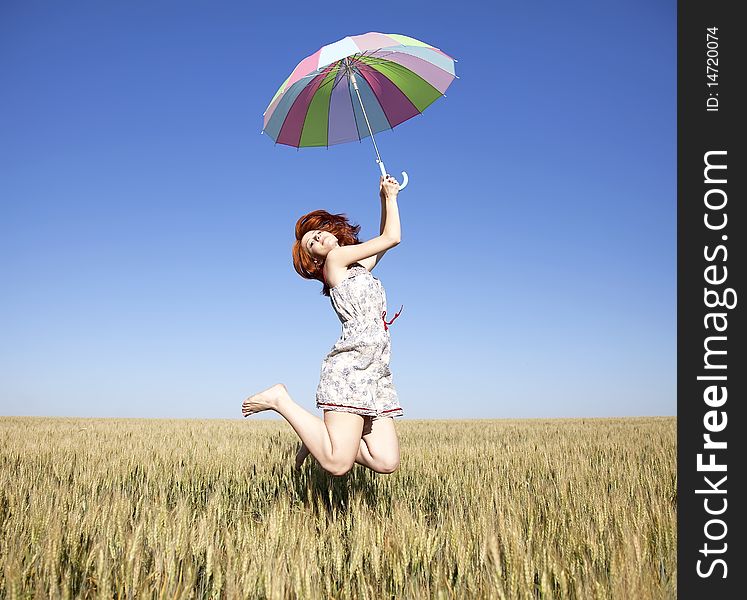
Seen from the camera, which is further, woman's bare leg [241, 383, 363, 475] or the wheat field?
woman's bare leg [241, 383, 363, 475]

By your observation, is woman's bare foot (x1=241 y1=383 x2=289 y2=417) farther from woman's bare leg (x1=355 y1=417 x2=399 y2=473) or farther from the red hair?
the red hair

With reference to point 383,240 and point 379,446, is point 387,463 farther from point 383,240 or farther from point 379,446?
point 383,240

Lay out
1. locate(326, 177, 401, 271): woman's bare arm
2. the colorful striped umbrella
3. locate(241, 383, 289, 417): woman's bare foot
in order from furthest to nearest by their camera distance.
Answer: the colorful striped umbrella, locate(241, 383, 289, 417): woman's bare foot, locate(326, 177, 401, 271): woman's bare arm

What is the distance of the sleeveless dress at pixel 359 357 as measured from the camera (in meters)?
3.35

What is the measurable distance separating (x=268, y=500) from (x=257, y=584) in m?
1.77

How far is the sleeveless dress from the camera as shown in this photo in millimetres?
3352

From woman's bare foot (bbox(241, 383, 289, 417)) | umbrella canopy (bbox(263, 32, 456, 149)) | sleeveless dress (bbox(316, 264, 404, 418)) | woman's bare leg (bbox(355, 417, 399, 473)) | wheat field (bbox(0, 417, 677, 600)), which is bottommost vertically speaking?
wheat field (bbox(0, 417, 677, 600))

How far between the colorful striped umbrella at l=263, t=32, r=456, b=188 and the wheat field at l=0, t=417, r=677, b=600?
2.73m

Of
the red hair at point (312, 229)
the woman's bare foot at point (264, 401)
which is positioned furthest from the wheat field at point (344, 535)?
the red hair at point (312, 229)

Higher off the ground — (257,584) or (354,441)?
(354,441)

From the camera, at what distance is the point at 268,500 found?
392 cm

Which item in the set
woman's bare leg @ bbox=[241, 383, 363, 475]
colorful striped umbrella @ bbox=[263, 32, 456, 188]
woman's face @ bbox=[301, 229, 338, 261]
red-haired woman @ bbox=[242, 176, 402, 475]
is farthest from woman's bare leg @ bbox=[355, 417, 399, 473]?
colorful striped umbrella @ bbox=[263, 32, 456, 188]
